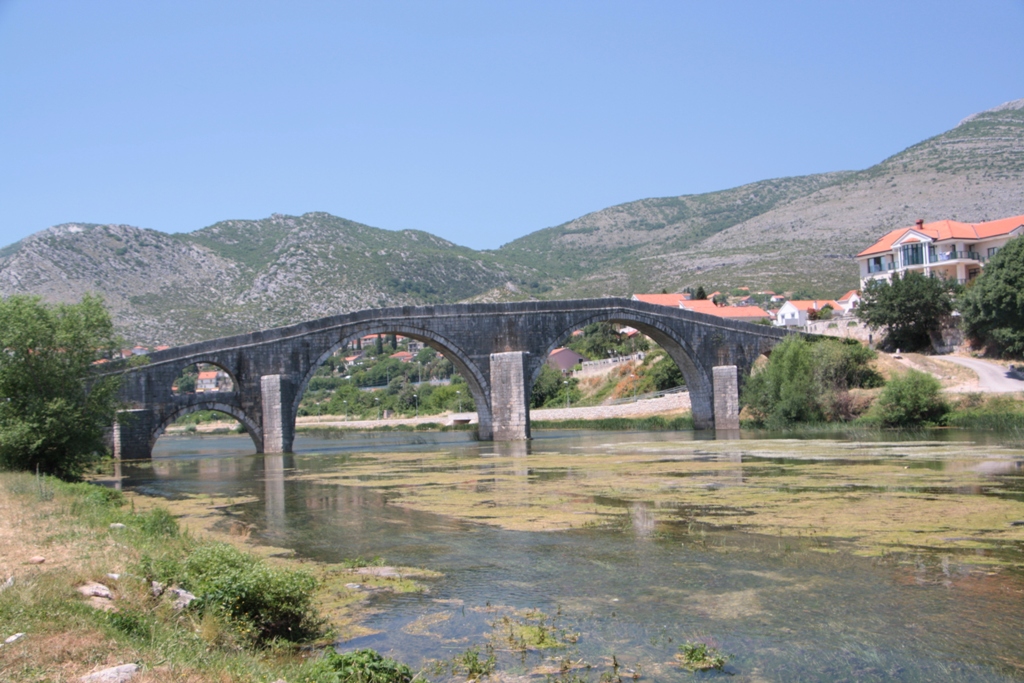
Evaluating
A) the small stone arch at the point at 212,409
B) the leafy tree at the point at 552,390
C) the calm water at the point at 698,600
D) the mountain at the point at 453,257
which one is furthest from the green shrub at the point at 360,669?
the mountain at the point at 453,257

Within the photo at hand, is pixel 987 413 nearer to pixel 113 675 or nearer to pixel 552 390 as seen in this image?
pixel 113 675

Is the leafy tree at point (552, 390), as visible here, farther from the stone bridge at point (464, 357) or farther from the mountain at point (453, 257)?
the mountain at point (453, 257)

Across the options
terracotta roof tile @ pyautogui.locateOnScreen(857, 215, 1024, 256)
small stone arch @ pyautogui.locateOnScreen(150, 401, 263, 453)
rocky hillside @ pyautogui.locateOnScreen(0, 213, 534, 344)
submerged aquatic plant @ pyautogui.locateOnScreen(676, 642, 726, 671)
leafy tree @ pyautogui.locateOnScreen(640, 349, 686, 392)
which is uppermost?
rocky hillside @ pyautogui.locateOnScreen(0, 213, 534, 344)

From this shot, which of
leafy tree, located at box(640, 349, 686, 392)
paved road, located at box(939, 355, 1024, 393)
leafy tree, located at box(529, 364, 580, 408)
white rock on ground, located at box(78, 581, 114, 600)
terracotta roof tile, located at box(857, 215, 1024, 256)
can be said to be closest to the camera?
white rock on ground, located at box(78, 581, 114, 600)

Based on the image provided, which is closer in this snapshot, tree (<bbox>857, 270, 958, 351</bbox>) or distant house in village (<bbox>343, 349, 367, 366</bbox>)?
tree (<bbox>857, 270, 958, 351</bbox>)

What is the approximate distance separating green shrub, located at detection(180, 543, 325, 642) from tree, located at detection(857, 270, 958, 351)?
120 ft

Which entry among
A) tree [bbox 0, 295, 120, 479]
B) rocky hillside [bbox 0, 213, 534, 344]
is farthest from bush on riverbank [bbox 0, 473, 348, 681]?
rocky hillside [bbox 0, 213, 534, 344]

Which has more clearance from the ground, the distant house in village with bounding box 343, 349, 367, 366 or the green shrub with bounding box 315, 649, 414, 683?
the distant house in village with bounding box 343, 349, 367, 366

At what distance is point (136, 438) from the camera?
105 ft

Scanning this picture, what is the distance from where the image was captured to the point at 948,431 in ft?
92.7

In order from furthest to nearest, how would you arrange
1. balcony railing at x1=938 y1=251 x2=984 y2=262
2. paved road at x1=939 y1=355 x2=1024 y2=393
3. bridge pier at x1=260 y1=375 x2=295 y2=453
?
balcony railing at x1=938 y1=251 x2=984 y2=262 < bridge pier at x1=260 y1=375 x2=295 y2=453 < paved road at x1=939 y1=355 x2=1024 y2=393

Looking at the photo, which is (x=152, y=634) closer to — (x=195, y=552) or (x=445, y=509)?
(x=195, y=552)

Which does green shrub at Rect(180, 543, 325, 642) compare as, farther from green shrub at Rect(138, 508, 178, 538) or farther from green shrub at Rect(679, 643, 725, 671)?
green shrub at Rect(138, 508, 178, 538)

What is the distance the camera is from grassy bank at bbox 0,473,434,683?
520cm
